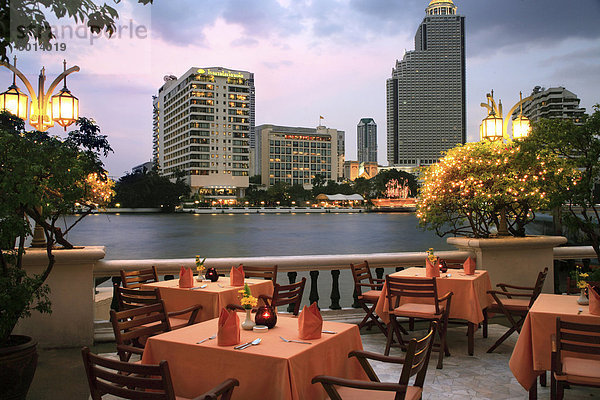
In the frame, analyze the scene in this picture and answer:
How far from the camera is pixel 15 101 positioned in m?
7.36

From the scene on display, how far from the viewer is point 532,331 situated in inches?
169

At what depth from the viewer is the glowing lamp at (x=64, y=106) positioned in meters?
7.39

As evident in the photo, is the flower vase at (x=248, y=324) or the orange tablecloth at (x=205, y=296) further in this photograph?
the orange tablecloth at (x=205, y=296)

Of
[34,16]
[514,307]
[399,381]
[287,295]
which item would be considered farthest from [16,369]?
[514,307]

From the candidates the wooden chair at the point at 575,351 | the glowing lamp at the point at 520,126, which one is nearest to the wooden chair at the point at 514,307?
the wooden chair at the point at 575,351

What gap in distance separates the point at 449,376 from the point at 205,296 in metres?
2.90

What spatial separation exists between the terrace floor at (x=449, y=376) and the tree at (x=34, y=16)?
335 cm

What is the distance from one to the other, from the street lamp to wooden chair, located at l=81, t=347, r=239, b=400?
5759mm

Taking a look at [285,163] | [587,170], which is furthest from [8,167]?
[285,163]

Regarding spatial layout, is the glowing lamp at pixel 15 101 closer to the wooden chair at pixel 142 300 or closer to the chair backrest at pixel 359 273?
the wooden chair at pixel 142 300

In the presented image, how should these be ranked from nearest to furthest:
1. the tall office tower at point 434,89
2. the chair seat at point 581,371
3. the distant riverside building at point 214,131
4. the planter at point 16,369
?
the chair seat at point 581,371 → the planter at point 16,369 → the tall office tower at point 434,89 → the distant riverside building at point 214,131

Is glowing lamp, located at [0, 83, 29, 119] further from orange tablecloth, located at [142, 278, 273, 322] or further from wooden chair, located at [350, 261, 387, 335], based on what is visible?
wooden chair, located at [350, 261, 387, 335]

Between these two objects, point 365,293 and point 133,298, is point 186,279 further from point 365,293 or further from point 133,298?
point 365,293

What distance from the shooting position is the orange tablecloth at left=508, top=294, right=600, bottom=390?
4.24 m
